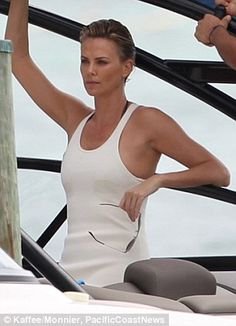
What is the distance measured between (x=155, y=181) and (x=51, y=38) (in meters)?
2.01

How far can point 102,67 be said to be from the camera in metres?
3.71

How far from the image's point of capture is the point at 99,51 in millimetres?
3727

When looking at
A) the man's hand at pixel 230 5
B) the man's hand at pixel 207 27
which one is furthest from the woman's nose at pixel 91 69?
the man's hand at pixel 230 5

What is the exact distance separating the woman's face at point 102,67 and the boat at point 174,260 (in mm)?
593

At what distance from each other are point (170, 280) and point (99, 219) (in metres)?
0.80

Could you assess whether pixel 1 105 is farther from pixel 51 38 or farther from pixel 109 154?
pixel 51 38

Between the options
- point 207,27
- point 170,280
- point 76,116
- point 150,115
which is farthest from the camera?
point 76,116

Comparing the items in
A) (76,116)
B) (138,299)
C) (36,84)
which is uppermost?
(36,84)

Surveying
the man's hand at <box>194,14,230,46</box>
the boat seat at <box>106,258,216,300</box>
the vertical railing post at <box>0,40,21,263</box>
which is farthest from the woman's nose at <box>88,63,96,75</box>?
the vertical railing post at <box>0,40,21,263</box>

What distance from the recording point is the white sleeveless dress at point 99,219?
3.44 m

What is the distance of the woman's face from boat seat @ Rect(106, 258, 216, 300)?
1.01 meters

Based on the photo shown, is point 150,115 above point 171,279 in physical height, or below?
above

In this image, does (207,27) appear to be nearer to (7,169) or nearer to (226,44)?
(226,44)

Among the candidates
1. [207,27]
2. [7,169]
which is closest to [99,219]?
[207,27]
